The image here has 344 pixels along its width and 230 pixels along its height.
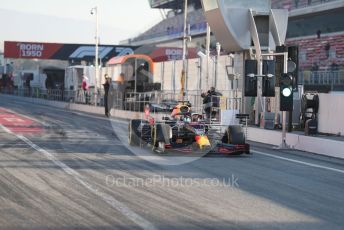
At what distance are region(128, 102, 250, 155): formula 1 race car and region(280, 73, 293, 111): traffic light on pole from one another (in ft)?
10.6

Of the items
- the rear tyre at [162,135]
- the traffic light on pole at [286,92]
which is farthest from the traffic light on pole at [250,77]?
the rear tyre at [162,135]

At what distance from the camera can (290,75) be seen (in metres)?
18.0

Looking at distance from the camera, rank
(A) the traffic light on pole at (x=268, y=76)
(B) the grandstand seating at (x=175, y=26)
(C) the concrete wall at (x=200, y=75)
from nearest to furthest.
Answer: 1. (A) the traffic light on pole at (x=268, y=76)
2. (C) the concrete wall at (x=200, y=75)
3. (B) the grandstand seating at (x=175, y=26)

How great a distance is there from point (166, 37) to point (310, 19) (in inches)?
1232

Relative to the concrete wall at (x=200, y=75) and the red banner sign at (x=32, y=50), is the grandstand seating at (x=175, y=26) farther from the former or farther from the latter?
the concrete wall at (x=200, y=75)

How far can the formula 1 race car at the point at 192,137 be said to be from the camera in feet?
47.7

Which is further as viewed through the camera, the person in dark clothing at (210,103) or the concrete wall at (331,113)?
the concrete wall at (331,113)

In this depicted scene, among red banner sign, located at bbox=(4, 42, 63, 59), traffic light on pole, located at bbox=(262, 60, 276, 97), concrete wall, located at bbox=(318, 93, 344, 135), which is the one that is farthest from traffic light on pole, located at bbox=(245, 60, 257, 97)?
red banner sign, located at bbox=(4, 42, 63, 59)

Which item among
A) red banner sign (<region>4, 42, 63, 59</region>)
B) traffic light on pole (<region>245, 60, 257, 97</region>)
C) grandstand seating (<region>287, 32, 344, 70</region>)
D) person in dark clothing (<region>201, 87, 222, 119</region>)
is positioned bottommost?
person in dark clothing (<region>201, 87, 222, 119</region>)

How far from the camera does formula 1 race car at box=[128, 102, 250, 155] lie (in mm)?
14539

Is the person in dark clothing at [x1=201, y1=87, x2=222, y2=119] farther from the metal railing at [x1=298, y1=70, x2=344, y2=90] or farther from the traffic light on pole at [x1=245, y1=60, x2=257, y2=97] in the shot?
the metal railing at [x1=298, y1=70, x2=344, y2=90]

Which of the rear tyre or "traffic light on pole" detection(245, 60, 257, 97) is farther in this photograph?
"traffic light on pole" detection(245, 60, 257, 97)

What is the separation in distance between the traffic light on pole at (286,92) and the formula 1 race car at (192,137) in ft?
10.6

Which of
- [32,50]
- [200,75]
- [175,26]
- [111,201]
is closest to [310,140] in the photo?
[111,201]
